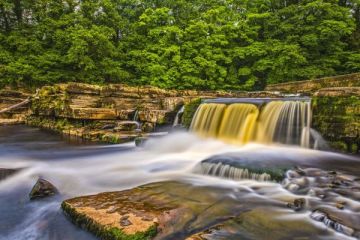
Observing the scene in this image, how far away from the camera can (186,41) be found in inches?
920

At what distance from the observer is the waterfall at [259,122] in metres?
8.18

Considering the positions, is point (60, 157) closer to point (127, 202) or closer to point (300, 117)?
point (127, 202)

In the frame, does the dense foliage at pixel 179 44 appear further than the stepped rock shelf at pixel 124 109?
Yes

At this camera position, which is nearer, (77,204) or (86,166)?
(77,204)

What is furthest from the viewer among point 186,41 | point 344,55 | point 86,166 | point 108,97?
point 186,41

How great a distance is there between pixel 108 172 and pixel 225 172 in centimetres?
254

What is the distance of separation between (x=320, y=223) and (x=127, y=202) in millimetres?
2386

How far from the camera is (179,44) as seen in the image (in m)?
23.6

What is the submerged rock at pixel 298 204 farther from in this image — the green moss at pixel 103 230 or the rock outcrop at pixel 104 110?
the rock outcrop at pixel 104 110

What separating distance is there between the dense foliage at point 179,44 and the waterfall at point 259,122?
12.2 m

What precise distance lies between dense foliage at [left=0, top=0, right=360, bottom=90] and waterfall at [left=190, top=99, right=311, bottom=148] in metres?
12.2

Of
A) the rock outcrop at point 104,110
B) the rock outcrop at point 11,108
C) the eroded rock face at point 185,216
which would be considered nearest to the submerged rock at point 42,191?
the eroded rock face at point 185,216

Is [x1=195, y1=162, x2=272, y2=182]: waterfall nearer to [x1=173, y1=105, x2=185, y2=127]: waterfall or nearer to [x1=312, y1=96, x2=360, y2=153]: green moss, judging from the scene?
[x1=312, y1=96, x2=360, y2=153]: green moss

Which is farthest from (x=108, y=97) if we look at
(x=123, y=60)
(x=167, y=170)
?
(x=123, y=60)
